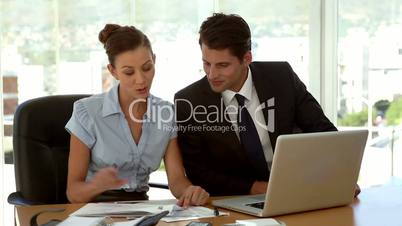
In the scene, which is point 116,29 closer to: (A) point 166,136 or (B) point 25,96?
(A) point 166,136

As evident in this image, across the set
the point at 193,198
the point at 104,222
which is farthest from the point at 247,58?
the point at 104,222

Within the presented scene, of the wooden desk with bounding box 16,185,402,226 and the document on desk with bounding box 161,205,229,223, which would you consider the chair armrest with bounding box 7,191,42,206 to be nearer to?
the wooden desk with bounding box 16,185,402,226

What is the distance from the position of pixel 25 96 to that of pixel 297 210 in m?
2.16

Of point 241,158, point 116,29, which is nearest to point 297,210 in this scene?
point 241,158

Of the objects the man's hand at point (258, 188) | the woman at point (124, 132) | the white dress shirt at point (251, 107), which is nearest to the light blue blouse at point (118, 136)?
the woman at point (124, 132)

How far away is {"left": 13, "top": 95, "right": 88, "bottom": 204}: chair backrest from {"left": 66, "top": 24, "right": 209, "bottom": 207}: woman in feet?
0.56

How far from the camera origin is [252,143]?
2307mm

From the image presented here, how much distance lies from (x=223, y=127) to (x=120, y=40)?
1.73 feet

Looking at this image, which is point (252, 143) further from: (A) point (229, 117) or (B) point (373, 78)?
(B) point (373, 78)

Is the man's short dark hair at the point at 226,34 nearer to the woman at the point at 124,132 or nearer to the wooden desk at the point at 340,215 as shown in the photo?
the woman at the point at 124,132

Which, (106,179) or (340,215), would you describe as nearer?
(340,215)

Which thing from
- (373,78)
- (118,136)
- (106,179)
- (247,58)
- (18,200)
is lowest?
(18,200)

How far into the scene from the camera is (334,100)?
3.84 m

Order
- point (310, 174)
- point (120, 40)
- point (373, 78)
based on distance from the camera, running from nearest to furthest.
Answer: point (310, 174)
point (120, 40)
point (373, 78)
